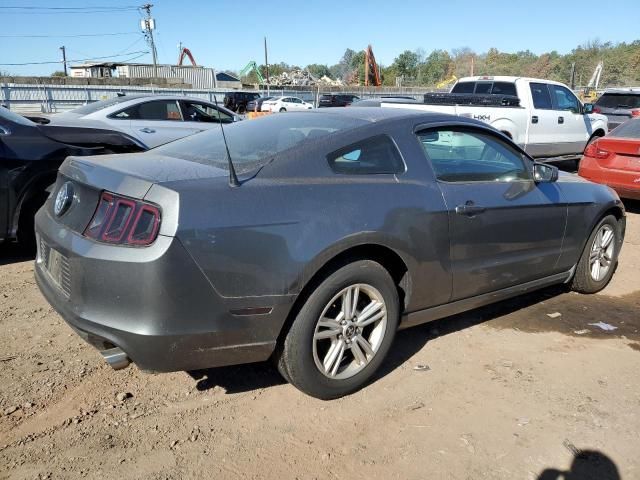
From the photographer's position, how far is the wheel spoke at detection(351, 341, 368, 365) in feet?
10.2

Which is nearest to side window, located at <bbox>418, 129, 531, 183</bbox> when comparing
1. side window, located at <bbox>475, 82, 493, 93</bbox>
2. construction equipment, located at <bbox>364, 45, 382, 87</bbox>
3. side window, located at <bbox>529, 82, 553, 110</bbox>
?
side window, located at <bbox>529, 82, 553, 110</bbox>

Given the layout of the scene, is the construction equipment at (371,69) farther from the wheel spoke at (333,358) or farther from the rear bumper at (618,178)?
the wheel spoke at (333,358)

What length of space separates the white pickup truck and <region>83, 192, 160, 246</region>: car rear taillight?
7208mm

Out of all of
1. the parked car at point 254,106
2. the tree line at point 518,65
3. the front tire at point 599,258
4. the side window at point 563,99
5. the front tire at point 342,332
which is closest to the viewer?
the front tire at point 342,332

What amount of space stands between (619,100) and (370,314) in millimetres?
14680

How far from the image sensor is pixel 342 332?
3037mm

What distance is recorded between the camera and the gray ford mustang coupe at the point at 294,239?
2506 mm

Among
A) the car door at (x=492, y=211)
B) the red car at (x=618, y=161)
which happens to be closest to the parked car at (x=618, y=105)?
the red car at (x=618, y=161)

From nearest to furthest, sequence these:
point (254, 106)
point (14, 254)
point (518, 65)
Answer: point (14, 254)
point (254, 106)
point (518, 65)

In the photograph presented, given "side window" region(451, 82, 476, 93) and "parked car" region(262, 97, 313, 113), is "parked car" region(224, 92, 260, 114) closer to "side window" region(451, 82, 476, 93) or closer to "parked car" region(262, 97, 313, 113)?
"parked car" region(262, 97, 313, 113)

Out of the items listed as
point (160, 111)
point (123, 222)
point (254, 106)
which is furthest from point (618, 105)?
point (254, 106)

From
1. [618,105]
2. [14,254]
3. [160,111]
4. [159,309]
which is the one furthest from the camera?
[618,105]

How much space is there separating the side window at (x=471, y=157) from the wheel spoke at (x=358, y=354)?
1172mm

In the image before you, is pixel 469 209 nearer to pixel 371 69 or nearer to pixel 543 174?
pixel 543 174
